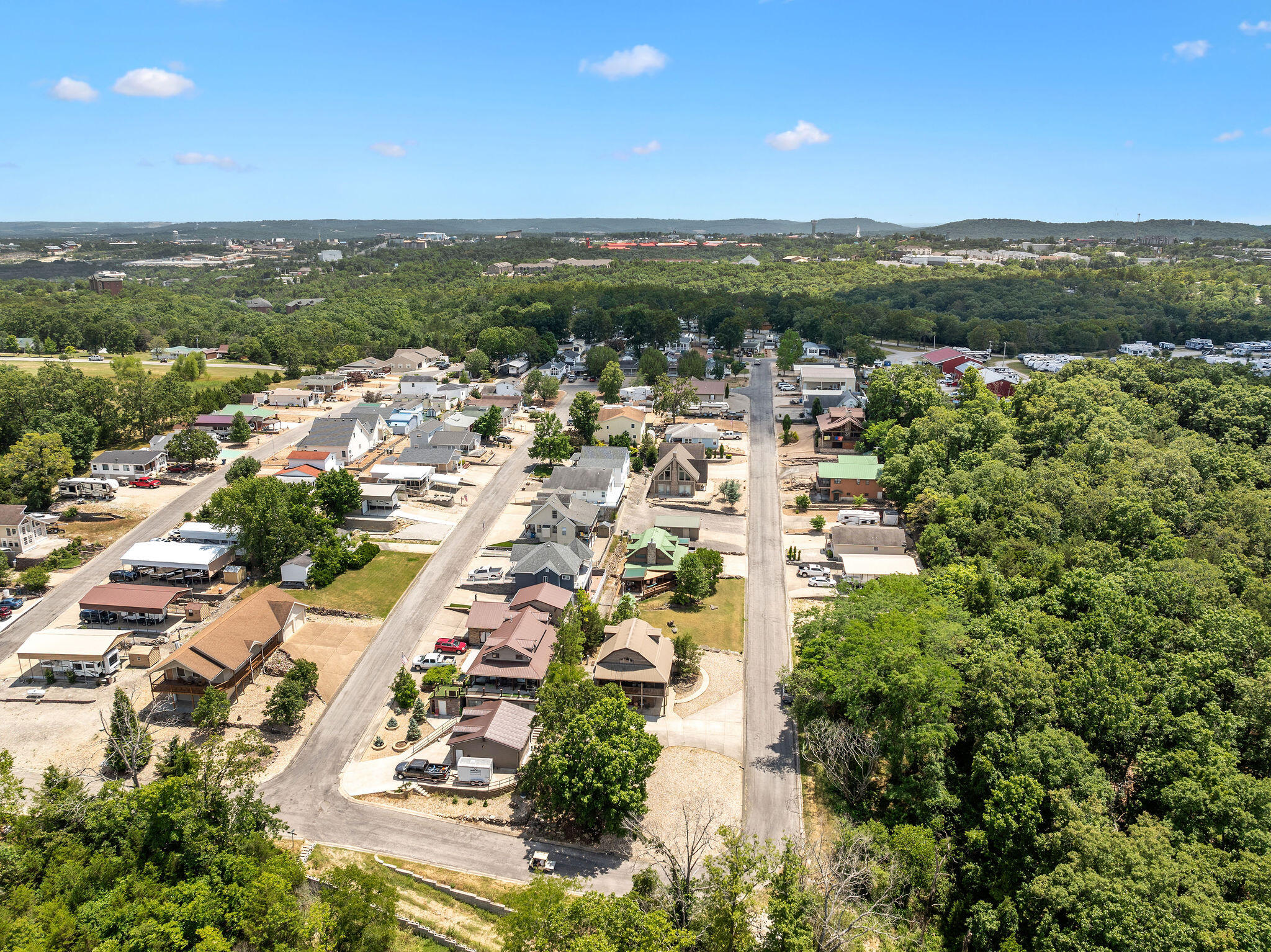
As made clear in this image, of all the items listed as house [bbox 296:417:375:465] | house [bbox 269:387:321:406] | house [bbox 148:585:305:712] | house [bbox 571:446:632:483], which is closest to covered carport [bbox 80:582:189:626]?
house [bbox 148:585:305:712]

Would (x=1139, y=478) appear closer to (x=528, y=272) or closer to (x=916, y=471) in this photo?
(x=916, y=471)

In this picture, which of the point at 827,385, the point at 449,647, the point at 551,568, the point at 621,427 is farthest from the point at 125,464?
the point at 827,385

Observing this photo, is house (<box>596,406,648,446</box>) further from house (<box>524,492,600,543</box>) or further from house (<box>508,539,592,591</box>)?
house (<box>508,539,592,591</box>)

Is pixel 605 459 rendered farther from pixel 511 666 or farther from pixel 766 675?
pixel 511 666

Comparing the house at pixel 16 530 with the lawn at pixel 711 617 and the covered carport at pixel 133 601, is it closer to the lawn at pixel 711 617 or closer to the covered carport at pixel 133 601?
the covered carport at pixel 133 601

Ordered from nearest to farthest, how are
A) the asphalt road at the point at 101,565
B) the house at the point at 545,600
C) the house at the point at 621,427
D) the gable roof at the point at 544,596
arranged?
the asphalt road at the point at 101,565 → the house at the point at 545,600 → the gable roof at the point at 544,596 → the house at the point at 621,427

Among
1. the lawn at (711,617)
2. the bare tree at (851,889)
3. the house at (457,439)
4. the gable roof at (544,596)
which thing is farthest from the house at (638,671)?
the house at (457,439)
